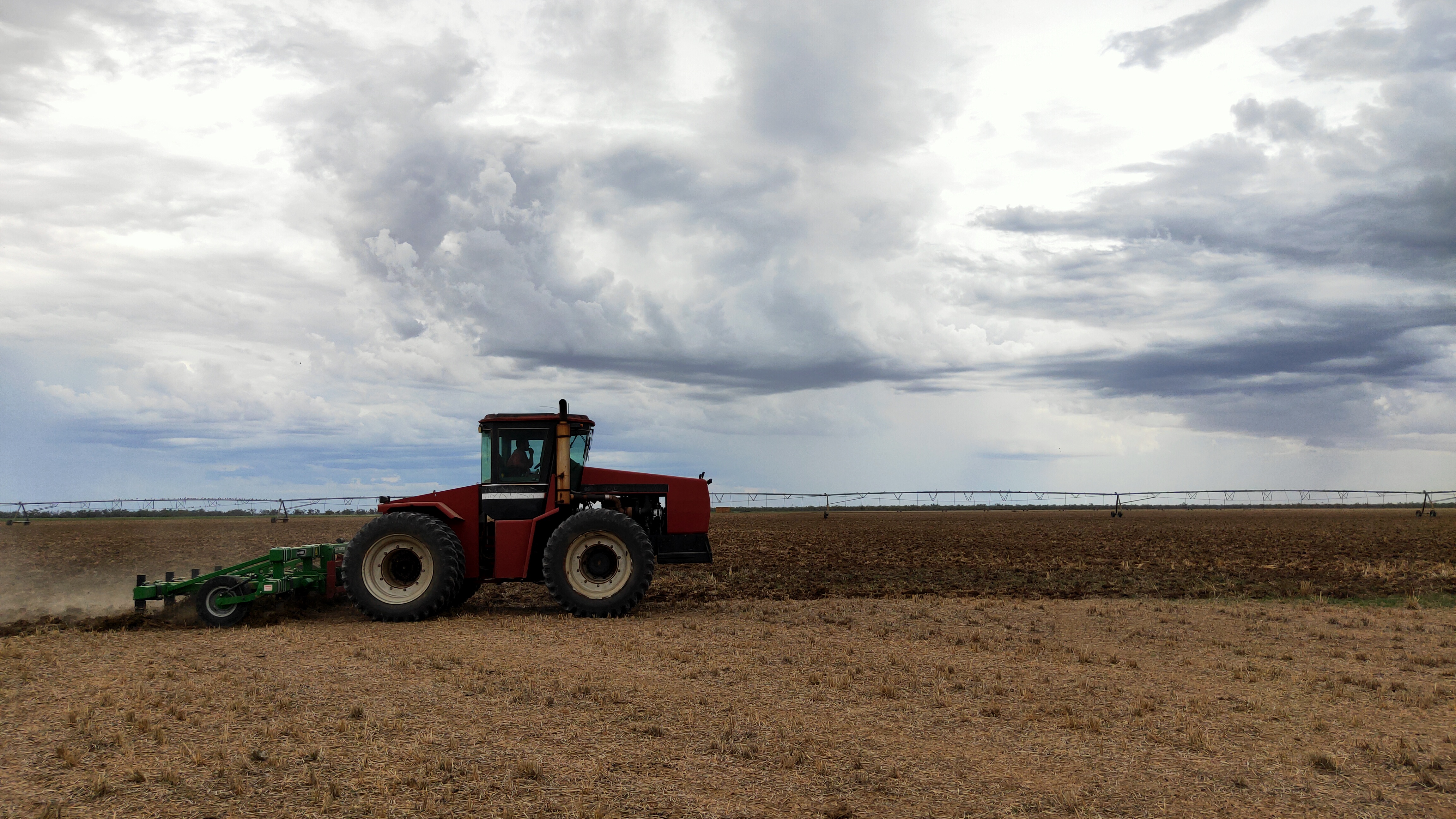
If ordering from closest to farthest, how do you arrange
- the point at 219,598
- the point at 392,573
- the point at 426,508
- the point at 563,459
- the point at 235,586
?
the point at 219,598, the point at 235,586, the point at 392,573, the point at 426,508, the point at 563,459

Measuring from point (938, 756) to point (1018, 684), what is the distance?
2.99m

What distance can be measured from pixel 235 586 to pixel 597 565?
5386 mm

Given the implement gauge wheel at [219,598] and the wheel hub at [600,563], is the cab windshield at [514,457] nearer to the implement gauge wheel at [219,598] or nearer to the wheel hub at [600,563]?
the wheel hub at [600,563]

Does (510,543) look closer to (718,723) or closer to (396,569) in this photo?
(396,569)

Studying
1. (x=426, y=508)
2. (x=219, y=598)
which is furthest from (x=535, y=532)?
(x=219, y=598)

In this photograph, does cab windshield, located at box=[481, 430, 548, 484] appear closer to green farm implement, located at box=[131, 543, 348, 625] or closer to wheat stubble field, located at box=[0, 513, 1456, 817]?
wheat stubble field, located at box=[0, 513, 1456, 817]

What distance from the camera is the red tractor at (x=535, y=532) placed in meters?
13.7

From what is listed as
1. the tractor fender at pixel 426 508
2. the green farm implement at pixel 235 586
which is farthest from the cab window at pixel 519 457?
the green farm implement at pixel 235 586

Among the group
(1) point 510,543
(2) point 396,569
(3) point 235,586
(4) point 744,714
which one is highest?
(1) point 510,543

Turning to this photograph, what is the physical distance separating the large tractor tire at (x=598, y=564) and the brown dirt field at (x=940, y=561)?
3155mm

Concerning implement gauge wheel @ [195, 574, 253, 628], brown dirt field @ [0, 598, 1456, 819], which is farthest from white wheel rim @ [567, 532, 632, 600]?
implement gauge wheel @ [195, 574, 253, 628]

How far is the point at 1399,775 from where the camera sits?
22.6ft

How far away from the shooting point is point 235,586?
13.3m

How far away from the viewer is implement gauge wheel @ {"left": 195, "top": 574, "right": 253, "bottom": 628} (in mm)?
13188
